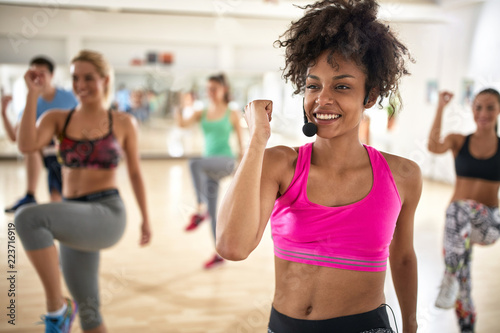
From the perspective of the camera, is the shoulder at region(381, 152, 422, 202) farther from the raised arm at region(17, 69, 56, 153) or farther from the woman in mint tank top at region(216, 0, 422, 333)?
the raised arm at region(17, 69, 56, 153)

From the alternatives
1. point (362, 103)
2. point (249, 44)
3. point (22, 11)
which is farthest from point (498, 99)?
point (22, 11)

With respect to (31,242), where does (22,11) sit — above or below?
above

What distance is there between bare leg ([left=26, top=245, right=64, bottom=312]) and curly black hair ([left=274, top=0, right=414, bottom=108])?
1.24 meters

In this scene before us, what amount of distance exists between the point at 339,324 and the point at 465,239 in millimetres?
1786

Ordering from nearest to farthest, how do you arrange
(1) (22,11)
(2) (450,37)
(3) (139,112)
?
(2) (450,37) < (1) (22,11) < (3) (139,112)

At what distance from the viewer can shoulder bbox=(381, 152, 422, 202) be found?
4.11 feet

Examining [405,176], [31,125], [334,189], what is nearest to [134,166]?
[31,125]

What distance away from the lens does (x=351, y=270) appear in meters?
1.17

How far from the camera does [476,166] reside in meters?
2.84

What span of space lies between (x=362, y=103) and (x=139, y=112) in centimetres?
1006

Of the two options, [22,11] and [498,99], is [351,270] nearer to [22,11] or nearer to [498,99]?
[498,99]

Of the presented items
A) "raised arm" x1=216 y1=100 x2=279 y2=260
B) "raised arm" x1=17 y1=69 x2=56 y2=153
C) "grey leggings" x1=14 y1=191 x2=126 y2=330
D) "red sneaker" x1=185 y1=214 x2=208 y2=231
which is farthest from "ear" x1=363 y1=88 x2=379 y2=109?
"red sneaker" x1=185 y1=214 x2=208 y2=231

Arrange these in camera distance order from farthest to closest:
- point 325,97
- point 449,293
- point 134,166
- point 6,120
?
1. point 6,120
2. point 449,293
3. point 134,166
4. point 325,97

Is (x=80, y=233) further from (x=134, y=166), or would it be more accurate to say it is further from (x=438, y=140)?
(x=438, y=140)
